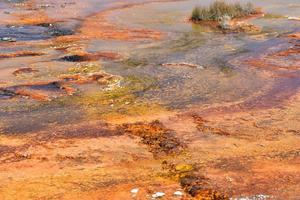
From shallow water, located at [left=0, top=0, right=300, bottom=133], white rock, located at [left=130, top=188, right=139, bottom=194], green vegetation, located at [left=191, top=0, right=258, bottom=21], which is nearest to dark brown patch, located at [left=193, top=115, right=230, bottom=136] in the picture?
shallow water, located at [left=0, top=0, right=300, bottom=133]

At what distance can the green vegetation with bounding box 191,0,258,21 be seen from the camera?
56.7 ft

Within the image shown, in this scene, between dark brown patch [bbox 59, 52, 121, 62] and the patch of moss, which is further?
dark brown patch [bbox 59, 52, 121, 62]

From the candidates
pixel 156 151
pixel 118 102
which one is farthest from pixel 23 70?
pixel 156 151

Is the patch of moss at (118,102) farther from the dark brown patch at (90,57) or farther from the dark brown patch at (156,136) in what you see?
the dark brown patch at (90,57)

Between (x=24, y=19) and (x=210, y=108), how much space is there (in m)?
10.5

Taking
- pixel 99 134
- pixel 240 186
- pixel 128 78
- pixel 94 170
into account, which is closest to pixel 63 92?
pixel 128 78

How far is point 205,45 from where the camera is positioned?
13.4 metres

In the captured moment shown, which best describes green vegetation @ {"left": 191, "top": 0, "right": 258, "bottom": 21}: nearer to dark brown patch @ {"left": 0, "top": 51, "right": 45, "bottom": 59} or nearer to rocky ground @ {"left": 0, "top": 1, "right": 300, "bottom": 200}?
dark brown patch @ {"left": 0, "top": 51, "right": 45, "bottom": 59}

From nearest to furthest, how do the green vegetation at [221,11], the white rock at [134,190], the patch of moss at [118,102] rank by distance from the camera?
the white rock at [134,190], the patch of moss at [118,102], the green vegetation at [221,11]

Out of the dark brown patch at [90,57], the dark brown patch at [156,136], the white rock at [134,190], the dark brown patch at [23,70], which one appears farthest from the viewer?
the dark brown patch at [90,57]

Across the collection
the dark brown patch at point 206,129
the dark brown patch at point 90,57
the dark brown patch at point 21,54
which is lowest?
the dark brown patch at point 206,129

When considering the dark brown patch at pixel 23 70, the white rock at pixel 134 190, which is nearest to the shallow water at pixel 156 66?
the dark brown patch at pixel 23 70

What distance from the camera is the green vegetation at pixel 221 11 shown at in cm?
1730

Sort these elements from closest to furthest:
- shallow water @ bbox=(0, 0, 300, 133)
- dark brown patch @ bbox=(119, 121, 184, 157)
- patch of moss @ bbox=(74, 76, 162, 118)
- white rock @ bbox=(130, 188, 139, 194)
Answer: white rock @ bbox=(130, 188, 139, 194)
dark brown patch @ bbox=(119, 121, 184, 157)
patch of moss @ bbox=(74, 76, 162, 118)
shallow water @ bbox=(0, 0, 300, 133)
